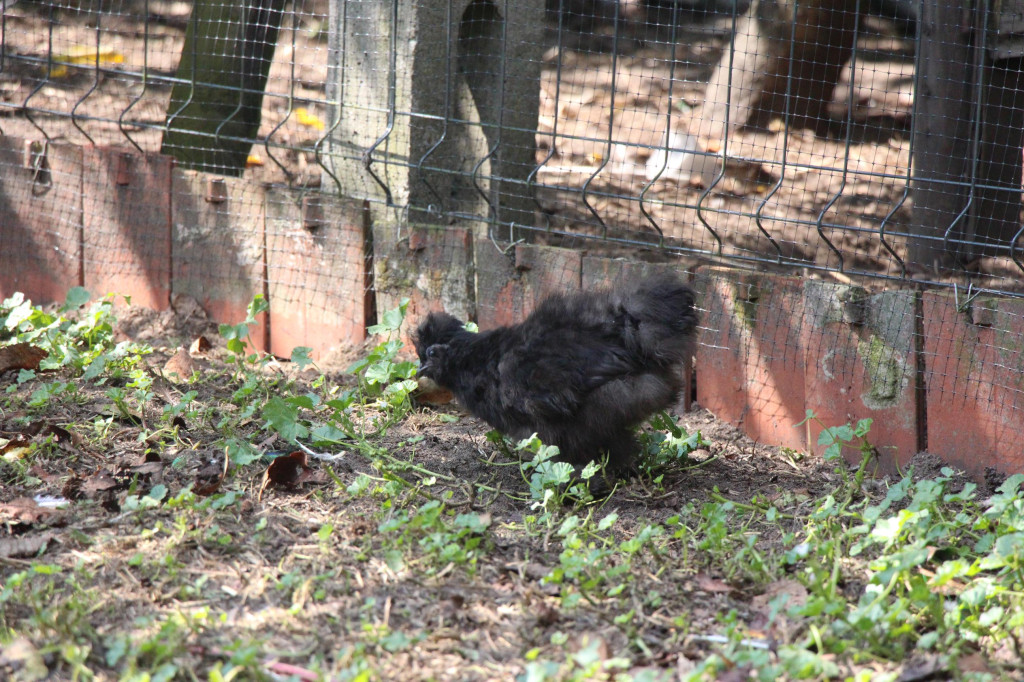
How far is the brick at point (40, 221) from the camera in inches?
249

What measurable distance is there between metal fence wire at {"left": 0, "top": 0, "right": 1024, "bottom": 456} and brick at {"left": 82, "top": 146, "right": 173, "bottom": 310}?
0.88 ft

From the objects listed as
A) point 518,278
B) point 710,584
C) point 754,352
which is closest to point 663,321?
point 754,352

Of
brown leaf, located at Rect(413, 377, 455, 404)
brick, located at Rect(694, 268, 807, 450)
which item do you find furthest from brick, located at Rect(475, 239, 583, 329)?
brick, located at Rect(694, 268, 807, 450)

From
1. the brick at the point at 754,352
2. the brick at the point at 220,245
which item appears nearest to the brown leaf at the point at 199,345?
the brick at the point at 220,245

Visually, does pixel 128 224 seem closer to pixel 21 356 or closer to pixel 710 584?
pixel 21 356

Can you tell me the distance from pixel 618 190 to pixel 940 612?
16.8 ft

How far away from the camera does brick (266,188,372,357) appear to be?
18.9 ft

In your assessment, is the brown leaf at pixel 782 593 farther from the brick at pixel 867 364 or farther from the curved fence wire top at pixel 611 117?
the curved fence wire top at pixel 611 117

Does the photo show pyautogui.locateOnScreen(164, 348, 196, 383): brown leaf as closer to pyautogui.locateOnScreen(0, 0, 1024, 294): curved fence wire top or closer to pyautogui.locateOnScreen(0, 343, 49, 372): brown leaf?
pyautogui.locateOnScreen(0, 343, 49, 372): brown leaf

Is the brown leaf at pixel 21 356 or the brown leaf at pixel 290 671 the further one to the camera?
the brown leaf at pixel 21 356

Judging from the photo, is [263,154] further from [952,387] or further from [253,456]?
[952,387]

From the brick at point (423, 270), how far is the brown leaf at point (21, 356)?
186cm

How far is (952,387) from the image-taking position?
14.8ft

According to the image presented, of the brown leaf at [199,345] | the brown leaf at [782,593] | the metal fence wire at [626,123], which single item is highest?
the metal fence wire at [626,123]
